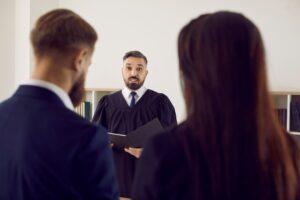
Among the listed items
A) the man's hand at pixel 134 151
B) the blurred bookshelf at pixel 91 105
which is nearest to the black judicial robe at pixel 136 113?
the man's hand at pixel 134 151

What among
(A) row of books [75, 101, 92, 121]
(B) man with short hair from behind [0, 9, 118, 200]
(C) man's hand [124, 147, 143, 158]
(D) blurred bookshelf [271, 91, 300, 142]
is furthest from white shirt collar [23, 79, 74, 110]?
(A) row of books [75, 101, 92, 121]

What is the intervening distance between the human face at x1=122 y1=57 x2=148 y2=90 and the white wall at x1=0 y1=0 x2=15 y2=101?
1.95 m

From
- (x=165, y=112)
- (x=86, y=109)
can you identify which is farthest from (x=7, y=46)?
(x=165, y=112)

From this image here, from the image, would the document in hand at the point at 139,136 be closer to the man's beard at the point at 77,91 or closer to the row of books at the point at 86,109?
the man's beard at the point at 77,91

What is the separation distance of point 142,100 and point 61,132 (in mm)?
2384

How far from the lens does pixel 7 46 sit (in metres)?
4.58

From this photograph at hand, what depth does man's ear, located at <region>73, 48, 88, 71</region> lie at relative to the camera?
985 mm

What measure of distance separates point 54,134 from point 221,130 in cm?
41

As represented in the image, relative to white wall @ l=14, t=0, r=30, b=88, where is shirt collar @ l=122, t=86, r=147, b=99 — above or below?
below

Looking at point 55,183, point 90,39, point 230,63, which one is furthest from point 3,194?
point 230,63

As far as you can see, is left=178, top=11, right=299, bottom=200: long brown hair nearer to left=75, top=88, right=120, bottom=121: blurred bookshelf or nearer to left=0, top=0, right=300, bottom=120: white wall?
left=0, top=0, right=300, bottom=120: white wall

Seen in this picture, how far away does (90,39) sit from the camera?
3.29 feet

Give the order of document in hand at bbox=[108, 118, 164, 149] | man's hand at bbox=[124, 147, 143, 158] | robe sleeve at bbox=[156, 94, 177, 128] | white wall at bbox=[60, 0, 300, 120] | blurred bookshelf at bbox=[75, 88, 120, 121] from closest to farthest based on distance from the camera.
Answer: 1. document in hand at bbox=[108, 118, 164, 149]
2. man's hand at bbox=[124, 147, 143, 158]
3. robe sleeve at bbox=[156, 94, 177, 128]
4. white wall at bbox=[60, 0, 300, 120]
5. blurred bookshelf at bbox=[75, 88, 120, 121]

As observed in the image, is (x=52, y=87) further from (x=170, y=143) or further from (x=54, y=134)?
(x=170, y=143)
